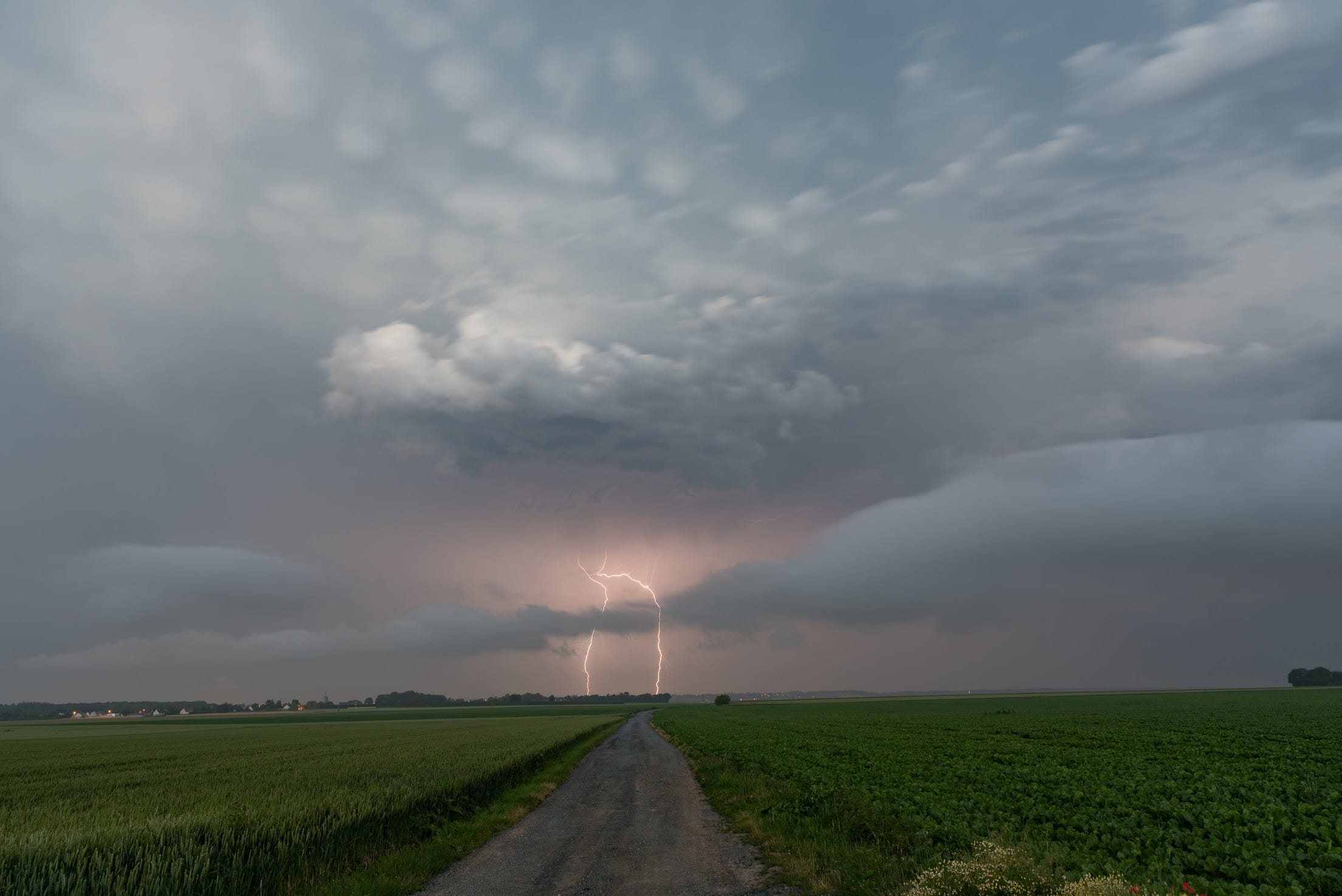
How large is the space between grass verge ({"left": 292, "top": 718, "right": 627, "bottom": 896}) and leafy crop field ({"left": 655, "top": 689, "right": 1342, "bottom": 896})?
7.15 metres

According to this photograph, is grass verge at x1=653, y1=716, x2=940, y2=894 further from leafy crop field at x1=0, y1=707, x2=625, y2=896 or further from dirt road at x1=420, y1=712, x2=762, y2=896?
leafy crop field at x1=0, y1=707, x2=625, y2=896

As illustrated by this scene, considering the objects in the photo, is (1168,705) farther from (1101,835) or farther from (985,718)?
(1101,835)

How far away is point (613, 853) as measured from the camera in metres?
17.1

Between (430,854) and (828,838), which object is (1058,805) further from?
(430,854)

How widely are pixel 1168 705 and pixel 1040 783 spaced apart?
105 meters

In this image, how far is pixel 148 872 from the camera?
11.4 m

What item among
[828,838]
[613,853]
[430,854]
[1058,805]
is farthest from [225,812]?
[1058,805]

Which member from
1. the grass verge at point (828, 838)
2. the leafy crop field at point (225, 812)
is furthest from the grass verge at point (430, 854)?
the grass verge at point (828, 838)

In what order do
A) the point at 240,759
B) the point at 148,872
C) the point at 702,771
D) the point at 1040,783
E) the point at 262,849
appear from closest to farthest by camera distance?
the point at 148,872 → the point at 262,849 → the point at 1040,783 → the point at 702,771 → the point at 240,759

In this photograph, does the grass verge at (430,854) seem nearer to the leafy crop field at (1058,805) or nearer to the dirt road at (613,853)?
the dirt road at (613,853)

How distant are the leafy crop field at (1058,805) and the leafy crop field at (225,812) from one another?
9740mm

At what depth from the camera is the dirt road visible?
14086 mm

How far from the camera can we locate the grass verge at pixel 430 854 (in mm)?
13820

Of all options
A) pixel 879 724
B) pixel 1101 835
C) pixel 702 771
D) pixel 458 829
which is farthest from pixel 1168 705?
pixel 458 829
